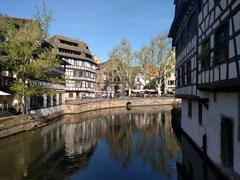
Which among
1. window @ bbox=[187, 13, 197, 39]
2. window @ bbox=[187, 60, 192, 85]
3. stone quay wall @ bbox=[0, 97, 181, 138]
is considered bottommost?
stone quay wall @ bbox=[0, 97, 181, 138]

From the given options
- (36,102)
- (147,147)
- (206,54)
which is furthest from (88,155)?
(36,102)

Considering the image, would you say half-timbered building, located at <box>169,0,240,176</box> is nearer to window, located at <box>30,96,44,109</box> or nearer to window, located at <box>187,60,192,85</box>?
window, located at <box>187,60,192,85</box>

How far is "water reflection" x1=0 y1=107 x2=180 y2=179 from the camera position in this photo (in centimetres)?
1311

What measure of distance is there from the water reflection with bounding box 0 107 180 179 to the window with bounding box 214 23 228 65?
18.0ft

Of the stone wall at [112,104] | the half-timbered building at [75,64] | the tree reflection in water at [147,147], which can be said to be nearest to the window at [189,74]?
the tree reflection in water at [147,147]

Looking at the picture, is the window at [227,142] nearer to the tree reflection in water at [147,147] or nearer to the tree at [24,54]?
the tree reflection in water at [147,147]

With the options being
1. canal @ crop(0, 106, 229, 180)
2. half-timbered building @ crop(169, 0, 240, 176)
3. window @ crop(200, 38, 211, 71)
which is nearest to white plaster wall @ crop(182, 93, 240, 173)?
half-timbered building @ crop(169, 0, 240, 176)

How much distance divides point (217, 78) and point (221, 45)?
1360 mm

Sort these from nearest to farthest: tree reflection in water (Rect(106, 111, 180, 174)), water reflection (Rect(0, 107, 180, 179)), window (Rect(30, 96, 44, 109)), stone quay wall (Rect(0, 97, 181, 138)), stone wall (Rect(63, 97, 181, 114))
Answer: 1. water reflection (Rect(0, 107, 180, 179))
2. tree reflection in water (Rect(106, 111, 180, 174))
3. stone quay wall (Rect(0, 97, 181, 138))
4. window (Rect(30, 96, 44, 109))
5. stone wall (Rect(63, 97, 181, 114))

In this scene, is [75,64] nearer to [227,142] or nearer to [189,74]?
[189,74]

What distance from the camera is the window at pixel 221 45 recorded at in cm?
1091

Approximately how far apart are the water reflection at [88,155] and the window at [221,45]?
549 centimetres

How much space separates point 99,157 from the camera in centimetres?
1639

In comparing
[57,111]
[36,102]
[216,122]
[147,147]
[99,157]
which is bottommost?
[99,157]
